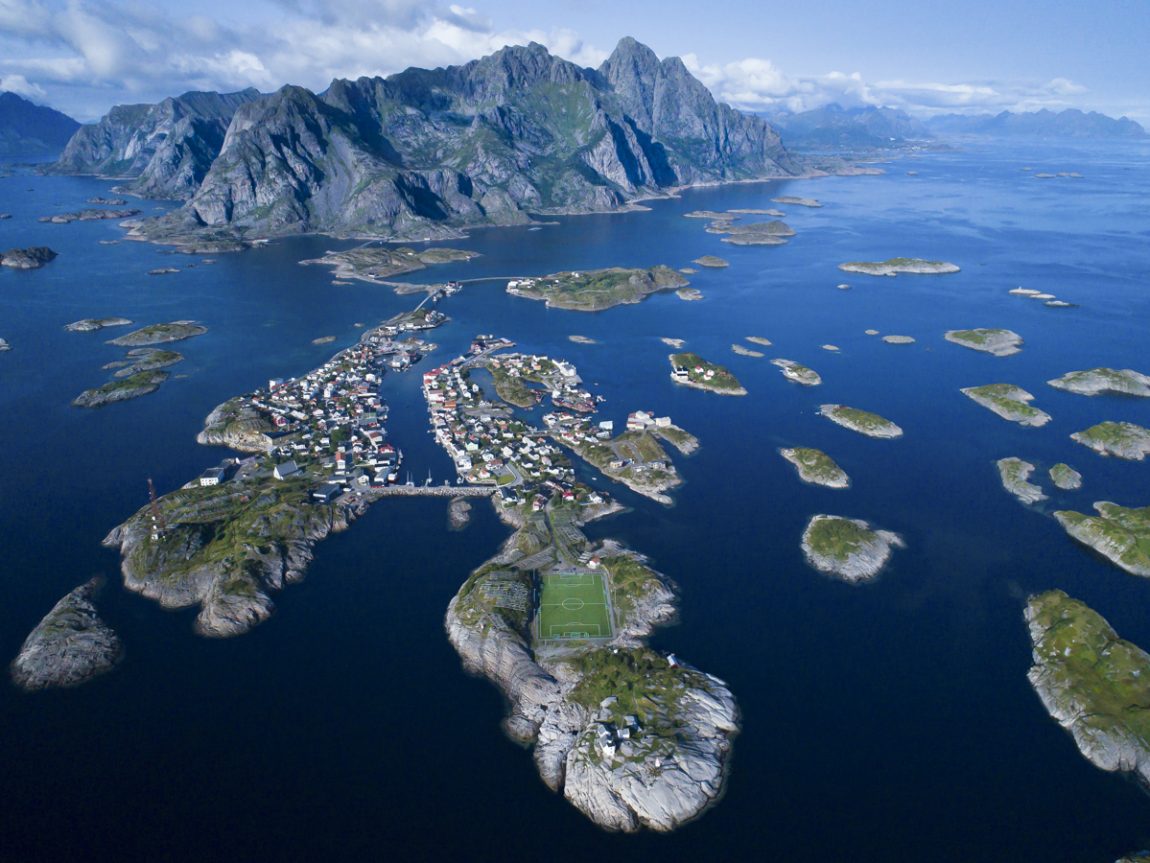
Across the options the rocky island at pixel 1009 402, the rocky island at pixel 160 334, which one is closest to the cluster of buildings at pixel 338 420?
the rocky island at pixel 160 334

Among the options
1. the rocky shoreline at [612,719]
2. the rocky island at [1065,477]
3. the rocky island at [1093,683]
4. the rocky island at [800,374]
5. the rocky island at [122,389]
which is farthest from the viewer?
the rocky island at [800,374]

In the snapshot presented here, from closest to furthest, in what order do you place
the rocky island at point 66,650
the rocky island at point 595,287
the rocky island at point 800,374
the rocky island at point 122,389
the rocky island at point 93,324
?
the rocky island at point 66,650, the rocky island at point 122,389, the rocky island at point 800,374, the rocky island at point 93,324, the rocky island at point 595,287

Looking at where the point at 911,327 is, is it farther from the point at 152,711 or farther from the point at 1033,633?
the point at 152,711

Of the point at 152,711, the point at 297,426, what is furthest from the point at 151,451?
the point at 152,711

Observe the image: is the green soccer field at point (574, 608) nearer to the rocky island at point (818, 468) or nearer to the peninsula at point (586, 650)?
the peninsula at point (586, 650)

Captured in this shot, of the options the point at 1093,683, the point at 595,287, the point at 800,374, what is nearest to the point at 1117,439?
the point at 800,374

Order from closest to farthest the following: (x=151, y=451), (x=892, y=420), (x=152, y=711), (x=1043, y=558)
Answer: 1. (x=152, y=711)
2. (x=1043, y=558)
3. (x=151, y=451)
4. (x=892, y=420)

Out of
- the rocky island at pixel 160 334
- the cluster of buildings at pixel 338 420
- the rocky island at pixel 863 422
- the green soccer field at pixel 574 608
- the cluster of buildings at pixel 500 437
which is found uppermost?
the rocky island at pixel 160 334

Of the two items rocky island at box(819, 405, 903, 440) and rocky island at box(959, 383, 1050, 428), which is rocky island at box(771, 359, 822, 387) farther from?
rocky island at box(959, 383, 1050, 428)
